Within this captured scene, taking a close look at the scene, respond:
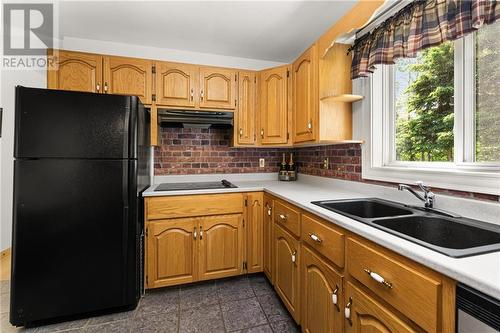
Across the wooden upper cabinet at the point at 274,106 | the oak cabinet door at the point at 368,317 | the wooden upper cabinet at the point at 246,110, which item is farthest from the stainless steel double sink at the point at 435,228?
the wooden upper cabinet at the point at 246,110

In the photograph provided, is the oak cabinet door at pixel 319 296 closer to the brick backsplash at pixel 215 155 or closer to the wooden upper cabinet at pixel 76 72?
the brick backsplash at pixel 215 155

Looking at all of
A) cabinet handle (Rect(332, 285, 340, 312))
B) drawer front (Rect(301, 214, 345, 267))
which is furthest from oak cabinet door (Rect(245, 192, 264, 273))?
cabinet handle (Rect(332, 285, 340, 312))

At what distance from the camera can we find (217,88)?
2.39 metres

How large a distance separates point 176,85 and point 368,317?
88.6 inches

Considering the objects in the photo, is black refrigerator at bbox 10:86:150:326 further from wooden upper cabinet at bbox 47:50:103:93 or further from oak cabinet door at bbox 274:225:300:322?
oak cabinet door at bbox 274:225:300:322

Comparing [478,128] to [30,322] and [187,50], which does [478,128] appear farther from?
[30,322]

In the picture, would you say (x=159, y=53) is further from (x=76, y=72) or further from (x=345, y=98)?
(x=345, y=98)

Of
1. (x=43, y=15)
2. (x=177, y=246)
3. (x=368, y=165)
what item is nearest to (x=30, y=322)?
(x=177, y=246)

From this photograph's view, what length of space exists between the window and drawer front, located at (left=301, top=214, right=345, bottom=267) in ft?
2.17

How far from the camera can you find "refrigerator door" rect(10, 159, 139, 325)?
1.56 m

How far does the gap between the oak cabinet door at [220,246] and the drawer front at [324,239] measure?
84cm

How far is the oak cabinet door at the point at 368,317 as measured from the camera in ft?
2.62

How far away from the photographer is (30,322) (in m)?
1.61

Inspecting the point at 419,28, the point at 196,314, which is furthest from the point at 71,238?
the point at 419,28
